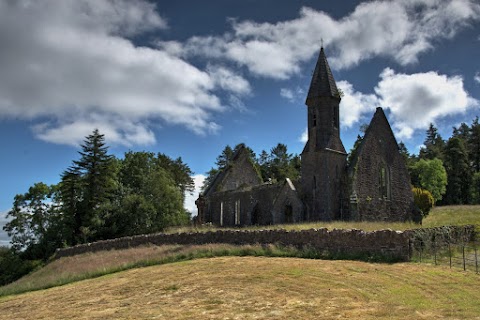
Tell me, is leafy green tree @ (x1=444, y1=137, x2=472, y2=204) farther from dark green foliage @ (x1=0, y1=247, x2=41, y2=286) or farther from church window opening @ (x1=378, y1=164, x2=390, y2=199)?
dark green foliage @ (x1=0, y1=247, x2=41, y2=286)

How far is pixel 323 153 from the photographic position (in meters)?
31.1

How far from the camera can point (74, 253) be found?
1451 inches

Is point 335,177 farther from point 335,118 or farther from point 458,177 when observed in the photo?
point 458,177

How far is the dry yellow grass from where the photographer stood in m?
10.5

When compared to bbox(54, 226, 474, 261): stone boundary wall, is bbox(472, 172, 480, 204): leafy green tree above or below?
above

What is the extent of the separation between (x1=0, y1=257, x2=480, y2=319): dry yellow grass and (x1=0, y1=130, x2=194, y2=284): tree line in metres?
27.4

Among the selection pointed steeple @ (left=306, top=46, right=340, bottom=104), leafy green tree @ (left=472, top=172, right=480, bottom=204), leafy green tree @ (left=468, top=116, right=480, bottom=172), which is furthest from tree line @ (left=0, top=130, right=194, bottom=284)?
leafy green tree @ (left=468, top=116, right=480, bottom=172)

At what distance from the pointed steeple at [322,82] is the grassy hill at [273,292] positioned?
16.9 metres

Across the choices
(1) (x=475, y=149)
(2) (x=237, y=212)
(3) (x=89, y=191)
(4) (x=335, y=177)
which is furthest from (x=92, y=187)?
(1) (x=475, y=149)

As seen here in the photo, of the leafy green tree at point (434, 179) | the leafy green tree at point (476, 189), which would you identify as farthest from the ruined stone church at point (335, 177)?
the leafy green tree at point (476, 189)

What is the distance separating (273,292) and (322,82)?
24113mm

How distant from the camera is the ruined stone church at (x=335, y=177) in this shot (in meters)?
30.6

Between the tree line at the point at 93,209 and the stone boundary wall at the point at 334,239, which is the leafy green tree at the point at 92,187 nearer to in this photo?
the tree line at the point at 93,209

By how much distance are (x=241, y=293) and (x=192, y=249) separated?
1102 cm
